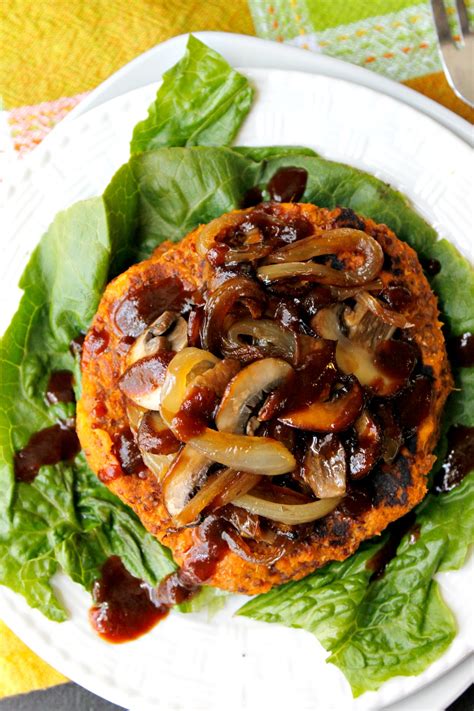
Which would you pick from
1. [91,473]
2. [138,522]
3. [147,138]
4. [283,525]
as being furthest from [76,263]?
[283,525]

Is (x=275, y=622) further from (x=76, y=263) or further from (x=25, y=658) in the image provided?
(x=76, y=263)

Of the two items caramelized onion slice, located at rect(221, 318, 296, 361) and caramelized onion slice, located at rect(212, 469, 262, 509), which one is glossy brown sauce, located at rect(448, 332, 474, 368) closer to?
caramelized onion slice, located at rect(221, 318, 296, 361)

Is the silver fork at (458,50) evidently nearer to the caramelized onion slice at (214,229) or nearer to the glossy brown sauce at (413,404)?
the caramelized onion slice at (214,229)

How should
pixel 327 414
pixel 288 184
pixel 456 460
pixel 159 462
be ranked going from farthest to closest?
pixel 288 184 → pixel 456 460 → pixel 159 462 → pixel 327 414

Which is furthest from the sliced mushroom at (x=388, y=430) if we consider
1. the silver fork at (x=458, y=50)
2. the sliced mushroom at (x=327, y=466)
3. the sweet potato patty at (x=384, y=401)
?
the silver fork at (x=458, y=50)

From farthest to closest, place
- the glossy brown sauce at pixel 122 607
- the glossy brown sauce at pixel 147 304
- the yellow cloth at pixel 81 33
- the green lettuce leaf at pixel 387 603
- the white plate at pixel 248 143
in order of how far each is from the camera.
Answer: the yellow cloth at pixel 81 33
the glossy brown sauce at pixel 122 607
the white plate at pixel 248 143
the green lettuce leaf at pixel 387 603
the glossy brown sauce at pixel 147 304

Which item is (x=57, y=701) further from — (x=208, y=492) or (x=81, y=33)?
(x=81, y=33)

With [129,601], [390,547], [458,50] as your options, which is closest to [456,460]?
[390,547]
